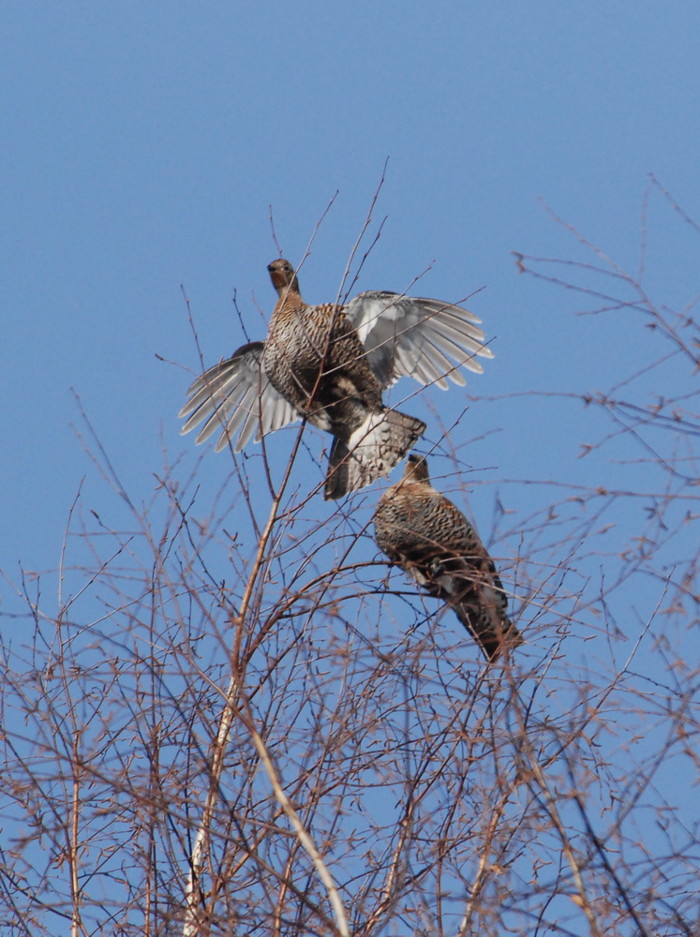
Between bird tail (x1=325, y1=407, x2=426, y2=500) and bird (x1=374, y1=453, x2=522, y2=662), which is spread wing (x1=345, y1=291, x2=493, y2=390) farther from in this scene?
bird (x1=374, y1=453, x2=522, y2=662)

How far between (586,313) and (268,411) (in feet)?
18.2

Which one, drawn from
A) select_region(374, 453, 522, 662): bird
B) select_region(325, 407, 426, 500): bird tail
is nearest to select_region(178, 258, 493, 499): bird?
select_region(325, 407, 426, 500): bird tail

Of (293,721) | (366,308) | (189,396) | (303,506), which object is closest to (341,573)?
(303,506)

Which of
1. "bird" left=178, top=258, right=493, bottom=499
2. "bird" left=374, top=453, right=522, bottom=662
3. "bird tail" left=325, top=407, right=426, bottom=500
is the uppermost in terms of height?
"bird" left=178, top=258, right=493, bottom=499

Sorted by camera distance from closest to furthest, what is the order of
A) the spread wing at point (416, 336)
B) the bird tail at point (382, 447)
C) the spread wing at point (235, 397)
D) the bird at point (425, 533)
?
the bird at point (425, 533)
the bird tail at point (382, 447)
the spread wing at point (416, 336)
the spread wing at point (235, 397)

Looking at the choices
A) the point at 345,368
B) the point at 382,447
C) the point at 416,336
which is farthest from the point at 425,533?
the point at 416,336

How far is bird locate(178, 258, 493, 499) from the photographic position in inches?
267

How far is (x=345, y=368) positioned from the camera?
6.97 metres

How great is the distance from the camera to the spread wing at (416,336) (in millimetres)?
7453

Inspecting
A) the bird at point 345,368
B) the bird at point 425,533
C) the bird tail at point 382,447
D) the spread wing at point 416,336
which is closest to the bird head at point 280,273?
the bird at point 345,368

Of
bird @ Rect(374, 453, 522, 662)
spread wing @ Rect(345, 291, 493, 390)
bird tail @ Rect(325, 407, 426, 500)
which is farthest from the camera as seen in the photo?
spread wing @ Rect(345, 291, 493, 390)

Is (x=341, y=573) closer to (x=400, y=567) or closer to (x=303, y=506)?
(x=303, y=506)

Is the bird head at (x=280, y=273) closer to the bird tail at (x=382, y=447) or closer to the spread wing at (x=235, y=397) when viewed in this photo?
the spread wing at (x=235, y=397)

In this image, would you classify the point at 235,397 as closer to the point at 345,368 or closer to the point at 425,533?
the point at 345,368
